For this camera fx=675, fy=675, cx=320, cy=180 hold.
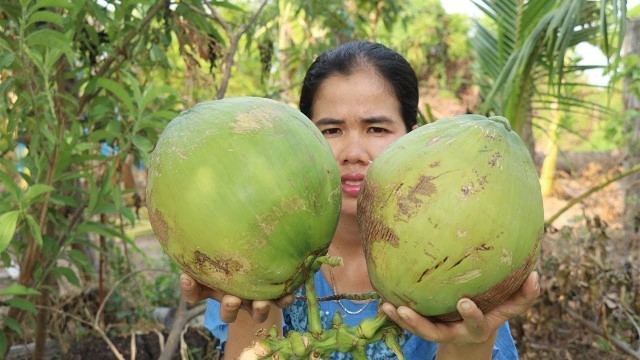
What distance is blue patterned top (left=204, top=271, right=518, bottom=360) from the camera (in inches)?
72.0

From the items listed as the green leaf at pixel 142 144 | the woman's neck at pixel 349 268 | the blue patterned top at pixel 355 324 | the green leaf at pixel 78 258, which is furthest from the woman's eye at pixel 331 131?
the green leaf at pixel 78 258

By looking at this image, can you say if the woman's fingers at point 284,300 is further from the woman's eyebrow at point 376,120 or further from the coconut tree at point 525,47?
the coconut tree at point 525,47

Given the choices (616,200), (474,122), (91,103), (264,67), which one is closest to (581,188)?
(616,200)

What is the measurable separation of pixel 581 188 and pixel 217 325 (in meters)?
10.6

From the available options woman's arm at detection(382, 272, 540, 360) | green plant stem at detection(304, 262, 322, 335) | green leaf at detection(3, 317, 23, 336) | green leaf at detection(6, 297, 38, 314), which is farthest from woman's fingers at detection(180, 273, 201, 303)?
green leaf at detection(3, 317, 23, 336)

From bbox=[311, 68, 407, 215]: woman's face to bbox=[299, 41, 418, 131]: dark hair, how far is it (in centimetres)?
2

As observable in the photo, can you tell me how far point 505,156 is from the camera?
1.06 m

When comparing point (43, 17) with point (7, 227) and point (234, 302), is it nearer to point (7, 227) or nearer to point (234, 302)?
point (7, 227)

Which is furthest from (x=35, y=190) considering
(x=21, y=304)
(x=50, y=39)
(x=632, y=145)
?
(x=632, y=145)

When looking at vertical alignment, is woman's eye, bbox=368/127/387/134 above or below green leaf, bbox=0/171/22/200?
above

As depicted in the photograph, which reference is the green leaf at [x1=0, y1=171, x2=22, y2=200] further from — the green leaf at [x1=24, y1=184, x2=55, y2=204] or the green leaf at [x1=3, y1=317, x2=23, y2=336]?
the green leaf at [x1=3, y1=317, x2=23, y2=336]

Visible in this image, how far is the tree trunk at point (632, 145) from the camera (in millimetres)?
4488

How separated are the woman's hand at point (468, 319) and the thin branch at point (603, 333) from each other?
241cm

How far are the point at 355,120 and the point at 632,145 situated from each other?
3672 millimetres
